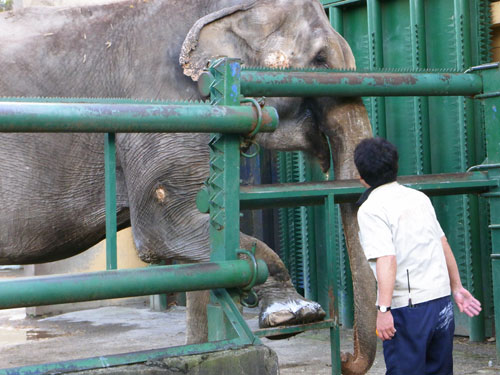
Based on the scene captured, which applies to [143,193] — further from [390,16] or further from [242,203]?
[390,16]

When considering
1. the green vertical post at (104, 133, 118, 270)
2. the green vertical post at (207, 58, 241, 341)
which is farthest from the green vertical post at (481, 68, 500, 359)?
the green vertical post at (104, 133, 118, 270)

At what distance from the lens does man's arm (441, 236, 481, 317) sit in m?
3.18

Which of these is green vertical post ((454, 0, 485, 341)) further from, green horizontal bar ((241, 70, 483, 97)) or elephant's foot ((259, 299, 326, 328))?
elephant's foot ((259, 299, 326, 328))

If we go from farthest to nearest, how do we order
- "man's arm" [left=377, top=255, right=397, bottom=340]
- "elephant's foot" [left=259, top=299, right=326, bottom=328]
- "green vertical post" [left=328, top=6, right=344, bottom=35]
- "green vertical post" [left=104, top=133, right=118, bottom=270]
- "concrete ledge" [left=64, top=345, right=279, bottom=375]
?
1. "green vertical post" [left=328, top=6, right=344, bottom=35]
2. "elephant's foot" [left=259, top=299, right=326, bottom=328]
3. "man's arm" [left=377, top=255, right=397, bottom=340]
4. "green vertical post" [left=104, top=133, right=118, bottom=270]
5. "concrete ledge" [left=64, top=345, right=279, bottom=375]

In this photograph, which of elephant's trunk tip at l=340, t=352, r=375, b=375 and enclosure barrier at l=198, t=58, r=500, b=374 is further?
elephant's trunk tip at l=340, t=352, r=375, b=375

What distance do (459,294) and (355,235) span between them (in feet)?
3.63

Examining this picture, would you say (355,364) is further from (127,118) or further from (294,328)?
(127,118)

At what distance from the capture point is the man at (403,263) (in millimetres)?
2998

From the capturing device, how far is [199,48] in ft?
15.2

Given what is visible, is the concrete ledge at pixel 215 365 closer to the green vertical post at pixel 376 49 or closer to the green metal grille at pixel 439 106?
the green metal grille at pixel 439 106

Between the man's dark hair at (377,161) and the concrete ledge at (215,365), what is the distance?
0.81 metres

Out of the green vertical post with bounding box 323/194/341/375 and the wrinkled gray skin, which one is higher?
the wrinkled gray skin

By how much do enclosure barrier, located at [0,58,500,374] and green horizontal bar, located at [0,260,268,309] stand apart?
0.11 m

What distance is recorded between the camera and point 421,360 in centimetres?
306
